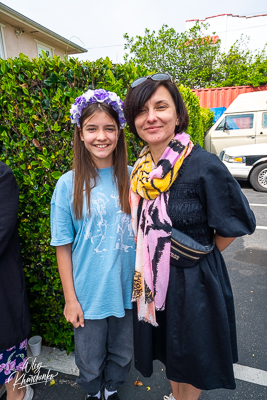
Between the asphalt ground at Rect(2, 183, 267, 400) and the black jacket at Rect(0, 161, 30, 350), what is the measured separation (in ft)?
2.35

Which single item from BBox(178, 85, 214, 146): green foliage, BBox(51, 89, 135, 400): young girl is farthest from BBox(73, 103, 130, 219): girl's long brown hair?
BBox(178, 85, 214, 146): green foliage

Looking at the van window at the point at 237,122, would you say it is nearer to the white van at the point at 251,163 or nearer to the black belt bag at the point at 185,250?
the white van at the point at 251,163

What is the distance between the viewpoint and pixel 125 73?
188cm

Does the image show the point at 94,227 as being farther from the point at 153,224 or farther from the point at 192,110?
the point at 192,110

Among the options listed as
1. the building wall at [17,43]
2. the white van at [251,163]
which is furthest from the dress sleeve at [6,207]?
the building wall at [17,43]

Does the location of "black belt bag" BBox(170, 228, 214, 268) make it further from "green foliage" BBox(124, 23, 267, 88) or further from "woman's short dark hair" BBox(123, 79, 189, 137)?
"green foliage" BBox(124, 23, 267, 88)

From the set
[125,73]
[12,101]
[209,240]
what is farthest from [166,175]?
[12,101]

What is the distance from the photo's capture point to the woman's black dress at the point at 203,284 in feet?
4.05

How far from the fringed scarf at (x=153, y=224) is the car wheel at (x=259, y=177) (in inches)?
253

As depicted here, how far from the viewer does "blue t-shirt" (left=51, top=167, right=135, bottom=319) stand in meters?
1.46

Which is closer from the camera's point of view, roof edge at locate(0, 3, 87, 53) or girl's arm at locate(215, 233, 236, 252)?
girl's arm at locate(215, 233, 236, 252)

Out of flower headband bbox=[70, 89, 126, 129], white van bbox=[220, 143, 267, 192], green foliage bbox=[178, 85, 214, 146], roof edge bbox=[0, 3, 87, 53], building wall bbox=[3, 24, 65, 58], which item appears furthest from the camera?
building wall bbox=[3, 24, 65, 58]

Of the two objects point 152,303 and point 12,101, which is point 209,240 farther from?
point 12,101

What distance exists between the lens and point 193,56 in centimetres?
1728
